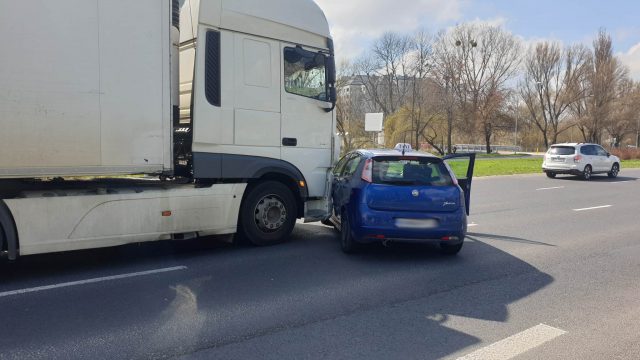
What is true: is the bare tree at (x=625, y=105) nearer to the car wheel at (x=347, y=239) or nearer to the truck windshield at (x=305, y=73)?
the truck windshield at (x=305, y=73)

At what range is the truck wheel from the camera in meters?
7.04

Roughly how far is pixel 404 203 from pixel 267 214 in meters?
2.03

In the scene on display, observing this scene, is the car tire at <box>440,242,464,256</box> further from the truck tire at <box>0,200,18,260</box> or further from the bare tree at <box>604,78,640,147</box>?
the bare tree at <box>604,78,640,147</box>

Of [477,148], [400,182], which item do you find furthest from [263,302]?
[477,148]

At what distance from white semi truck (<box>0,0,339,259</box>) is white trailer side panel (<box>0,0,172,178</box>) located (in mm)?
12

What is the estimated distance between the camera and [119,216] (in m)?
5.79

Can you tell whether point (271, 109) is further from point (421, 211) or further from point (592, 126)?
point (592, 126)

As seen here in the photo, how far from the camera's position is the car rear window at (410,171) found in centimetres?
668

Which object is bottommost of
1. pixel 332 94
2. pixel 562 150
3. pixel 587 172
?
pixel 587 172

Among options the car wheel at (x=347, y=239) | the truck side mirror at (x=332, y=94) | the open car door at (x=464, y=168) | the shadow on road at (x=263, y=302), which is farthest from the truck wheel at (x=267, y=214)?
→ the open car door at (x=464, y=168)

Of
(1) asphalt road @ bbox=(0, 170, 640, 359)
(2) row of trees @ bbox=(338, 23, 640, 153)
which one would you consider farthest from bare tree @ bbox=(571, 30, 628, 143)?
(1) asphalt road @ bbox=(0, 170, 640, 359)

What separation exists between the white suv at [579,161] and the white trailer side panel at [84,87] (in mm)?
20830

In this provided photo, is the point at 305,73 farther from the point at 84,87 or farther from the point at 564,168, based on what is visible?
the point at 564,168

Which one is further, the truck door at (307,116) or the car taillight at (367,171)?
the truck door at (307,116)
